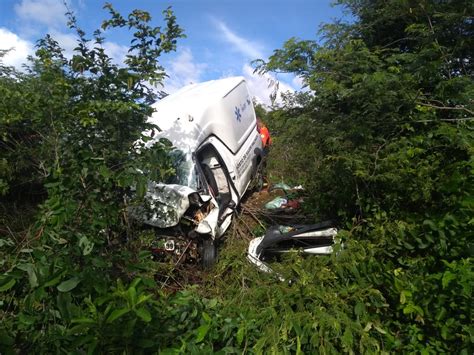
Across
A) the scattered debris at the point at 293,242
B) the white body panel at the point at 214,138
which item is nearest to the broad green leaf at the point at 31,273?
the scattered debris at the point at 293,242

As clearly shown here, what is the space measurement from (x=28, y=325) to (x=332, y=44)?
467cm

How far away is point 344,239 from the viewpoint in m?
3.45

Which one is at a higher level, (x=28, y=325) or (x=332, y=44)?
(x=332, y=44)

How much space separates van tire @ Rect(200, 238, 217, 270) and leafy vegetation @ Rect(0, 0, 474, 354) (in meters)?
0.15

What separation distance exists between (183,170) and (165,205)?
123 cm

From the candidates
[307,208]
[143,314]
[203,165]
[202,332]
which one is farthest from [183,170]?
[143,314]

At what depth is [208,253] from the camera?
14.9ft

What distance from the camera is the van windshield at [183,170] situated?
199 inches

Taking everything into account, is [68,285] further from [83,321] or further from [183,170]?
[183,170]

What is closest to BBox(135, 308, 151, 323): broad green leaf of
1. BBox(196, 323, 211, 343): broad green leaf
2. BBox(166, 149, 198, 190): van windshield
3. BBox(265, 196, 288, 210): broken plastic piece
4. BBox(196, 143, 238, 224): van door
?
BBox(196, 323, 211, 343): broad green leaf

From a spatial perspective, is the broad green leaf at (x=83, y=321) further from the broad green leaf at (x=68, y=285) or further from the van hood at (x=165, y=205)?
the van hood at (x=165, y=205)

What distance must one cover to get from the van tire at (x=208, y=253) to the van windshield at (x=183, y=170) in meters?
0.86

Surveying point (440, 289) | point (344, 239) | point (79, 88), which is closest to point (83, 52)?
point (79, 88)

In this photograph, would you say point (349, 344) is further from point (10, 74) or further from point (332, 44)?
point (10, 74)
